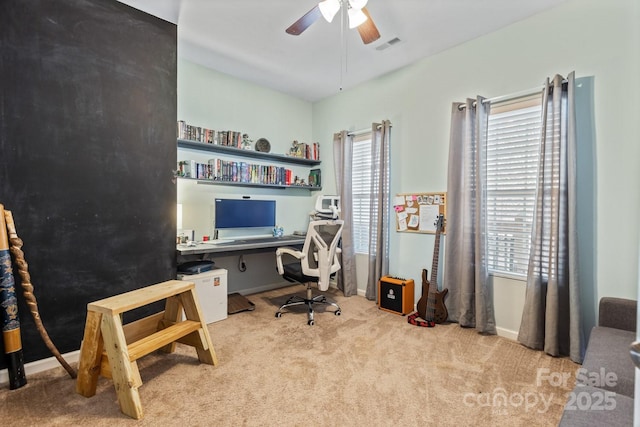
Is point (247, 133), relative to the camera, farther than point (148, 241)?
Yes

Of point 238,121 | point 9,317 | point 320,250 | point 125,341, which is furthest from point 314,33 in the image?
point 9,317

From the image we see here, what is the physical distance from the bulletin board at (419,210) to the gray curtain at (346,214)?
0.67m

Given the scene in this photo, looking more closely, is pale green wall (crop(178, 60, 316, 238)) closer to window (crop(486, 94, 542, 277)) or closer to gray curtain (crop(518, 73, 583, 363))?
window (crop(486, 94, 542, 277))

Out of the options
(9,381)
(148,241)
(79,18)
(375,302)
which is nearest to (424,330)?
(375,302)

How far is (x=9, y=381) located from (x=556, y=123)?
167 inches

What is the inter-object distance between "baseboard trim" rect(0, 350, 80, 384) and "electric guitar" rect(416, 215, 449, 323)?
2.97m

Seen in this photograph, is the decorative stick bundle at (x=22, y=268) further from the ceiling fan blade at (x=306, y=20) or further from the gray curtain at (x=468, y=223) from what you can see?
the gray curtain at (x=468, y=223)

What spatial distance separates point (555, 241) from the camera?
2.30m

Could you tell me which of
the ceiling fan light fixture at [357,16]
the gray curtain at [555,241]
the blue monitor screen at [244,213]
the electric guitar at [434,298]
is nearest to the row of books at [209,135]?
the blue monitor screen at [244,213]

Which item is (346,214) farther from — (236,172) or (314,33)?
(314,33)

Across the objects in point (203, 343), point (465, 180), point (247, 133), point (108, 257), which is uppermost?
point (247, 133)

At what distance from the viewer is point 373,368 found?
2139 millimetres

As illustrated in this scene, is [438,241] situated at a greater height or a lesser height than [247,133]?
lesser

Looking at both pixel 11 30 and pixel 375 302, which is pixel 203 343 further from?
pixel 11 30
